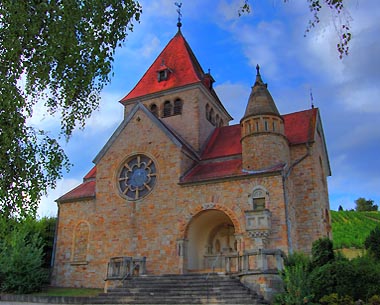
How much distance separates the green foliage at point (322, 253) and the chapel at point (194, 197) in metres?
2.54

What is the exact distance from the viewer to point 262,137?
2119 centimetres

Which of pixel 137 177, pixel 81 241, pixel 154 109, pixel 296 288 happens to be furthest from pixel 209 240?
pixel 296 288

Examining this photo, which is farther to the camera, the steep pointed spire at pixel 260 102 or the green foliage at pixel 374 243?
the steep pointed spire at pixel 260 102

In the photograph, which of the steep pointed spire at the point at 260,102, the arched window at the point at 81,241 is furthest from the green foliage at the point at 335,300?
the arched window at the point at 81,241

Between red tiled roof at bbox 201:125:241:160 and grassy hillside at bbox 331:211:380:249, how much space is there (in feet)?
36.7

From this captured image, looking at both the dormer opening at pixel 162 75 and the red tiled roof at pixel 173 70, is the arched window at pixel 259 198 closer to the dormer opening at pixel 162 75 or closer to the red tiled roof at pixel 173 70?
the red tiled roof at pixel 173 70

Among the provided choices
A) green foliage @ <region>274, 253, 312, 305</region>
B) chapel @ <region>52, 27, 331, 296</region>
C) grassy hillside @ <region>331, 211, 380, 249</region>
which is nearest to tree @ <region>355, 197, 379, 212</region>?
grassy hillside @ <region>331, 211, 380, 249</region>

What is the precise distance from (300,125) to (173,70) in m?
10.1

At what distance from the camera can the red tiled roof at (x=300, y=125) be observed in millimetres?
22880

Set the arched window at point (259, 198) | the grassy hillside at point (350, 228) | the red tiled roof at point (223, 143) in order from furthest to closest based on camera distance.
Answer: the grassy hillside at point (350, 228)
the red tiled roof at point (223, 143)
the arched window at point (259, 198)

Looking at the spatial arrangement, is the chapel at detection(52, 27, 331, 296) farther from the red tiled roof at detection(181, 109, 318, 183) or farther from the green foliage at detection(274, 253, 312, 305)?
the green foliage at detection(274, 253, 312, 305)

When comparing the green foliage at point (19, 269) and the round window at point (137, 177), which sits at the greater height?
the round window at point (137, 177)

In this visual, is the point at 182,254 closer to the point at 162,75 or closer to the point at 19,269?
the point at 19,269

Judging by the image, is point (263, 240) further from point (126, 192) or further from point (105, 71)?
point (105, 71)
